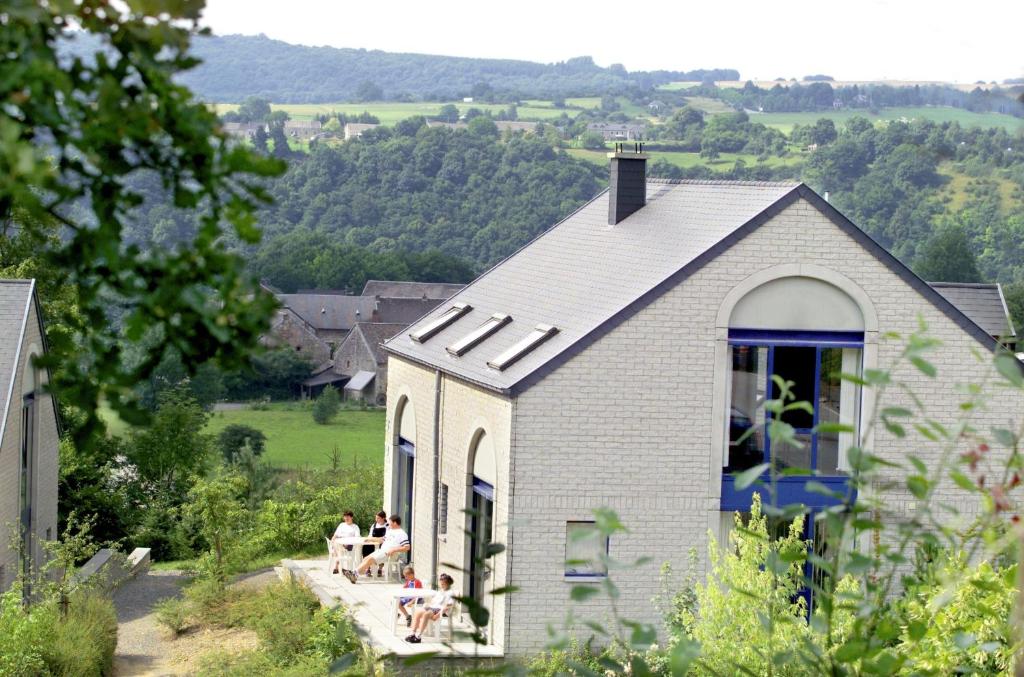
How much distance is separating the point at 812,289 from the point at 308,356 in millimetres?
77584

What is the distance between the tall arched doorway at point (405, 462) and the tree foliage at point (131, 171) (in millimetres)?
22993

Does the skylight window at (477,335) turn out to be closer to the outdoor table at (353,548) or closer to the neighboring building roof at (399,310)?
the outdoor table at (353,548)

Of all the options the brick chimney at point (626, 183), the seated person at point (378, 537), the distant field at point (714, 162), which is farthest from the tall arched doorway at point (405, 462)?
the distant field at point (714, 162)

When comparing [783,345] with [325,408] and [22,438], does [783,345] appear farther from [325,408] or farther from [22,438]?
[325,408]

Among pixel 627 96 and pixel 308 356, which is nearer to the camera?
pixel 308 356

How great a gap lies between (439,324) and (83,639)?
8.80 metres

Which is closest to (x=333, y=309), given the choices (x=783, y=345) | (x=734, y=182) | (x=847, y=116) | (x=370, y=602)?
(x=847, y=116)

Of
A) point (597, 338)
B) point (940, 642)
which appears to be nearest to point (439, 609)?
point (597, 338)

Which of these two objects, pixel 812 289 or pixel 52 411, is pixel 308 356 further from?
pixel 812 289

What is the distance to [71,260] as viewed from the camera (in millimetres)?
3164

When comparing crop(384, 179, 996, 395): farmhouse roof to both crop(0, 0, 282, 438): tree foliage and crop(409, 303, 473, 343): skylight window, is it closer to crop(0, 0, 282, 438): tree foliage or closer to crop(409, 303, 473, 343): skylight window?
crop(409, 303, 473, 343): skylight window

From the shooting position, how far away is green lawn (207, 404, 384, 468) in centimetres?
6973

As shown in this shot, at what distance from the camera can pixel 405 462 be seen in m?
27.5

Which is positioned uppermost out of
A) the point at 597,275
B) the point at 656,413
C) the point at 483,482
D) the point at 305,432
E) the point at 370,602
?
the point at 597,275
